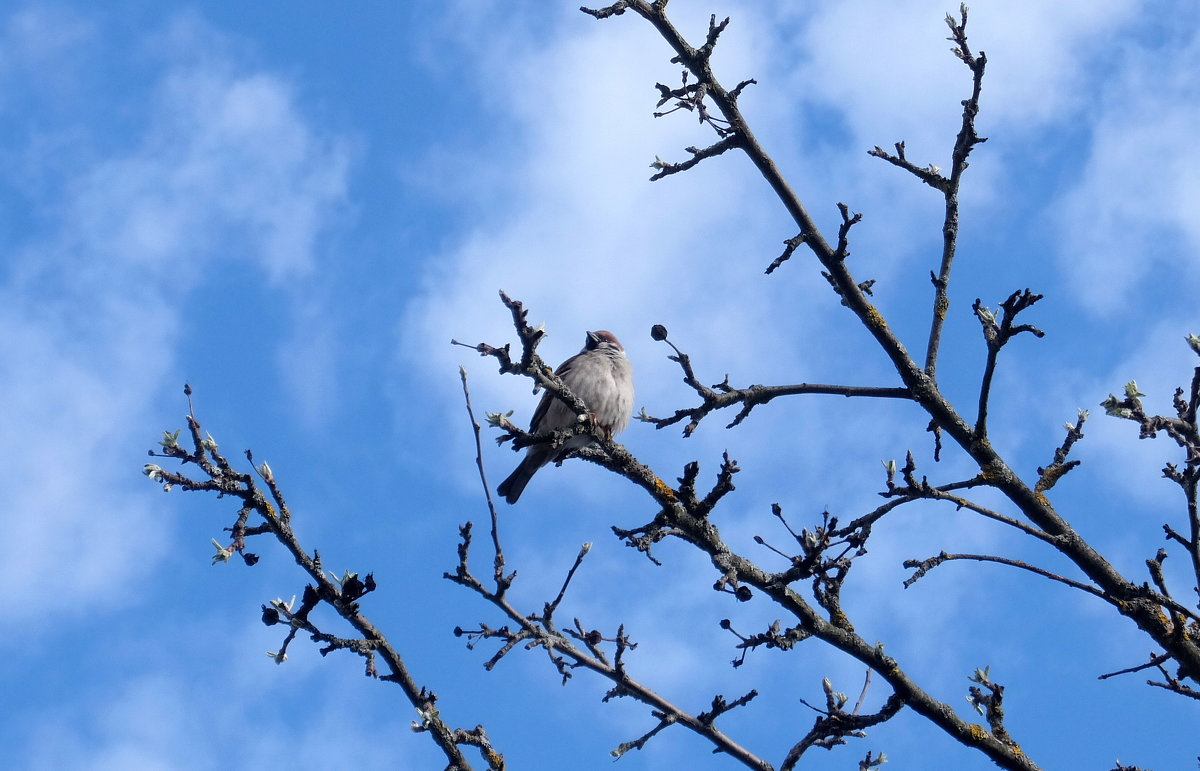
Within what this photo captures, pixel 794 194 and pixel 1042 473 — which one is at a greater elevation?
pixel 794 194

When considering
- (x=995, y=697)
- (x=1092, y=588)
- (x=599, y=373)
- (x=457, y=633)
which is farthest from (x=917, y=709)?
(x=599, y=373)

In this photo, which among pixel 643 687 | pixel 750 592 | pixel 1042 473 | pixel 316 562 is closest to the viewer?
pixel 316 562

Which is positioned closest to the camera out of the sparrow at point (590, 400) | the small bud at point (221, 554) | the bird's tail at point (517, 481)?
the small bud at point (221, 554)

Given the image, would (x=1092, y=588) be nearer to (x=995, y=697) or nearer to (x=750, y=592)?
(x=995, y=697)

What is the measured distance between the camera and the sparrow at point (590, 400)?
8.37 m

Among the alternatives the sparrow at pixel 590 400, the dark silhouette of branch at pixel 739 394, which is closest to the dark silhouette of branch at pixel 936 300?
the dark silhouette of branch at pixel 739 394

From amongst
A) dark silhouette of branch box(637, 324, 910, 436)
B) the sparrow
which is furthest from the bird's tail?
dark silhouette of branch box(637, 324, 910, 436)

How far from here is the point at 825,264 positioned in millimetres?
6074

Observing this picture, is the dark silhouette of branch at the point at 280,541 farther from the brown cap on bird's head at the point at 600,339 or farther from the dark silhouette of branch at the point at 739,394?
the brown cap on bird's head at the point at 600,339

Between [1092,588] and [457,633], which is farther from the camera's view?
[457,633]

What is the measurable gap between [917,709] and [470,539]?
7.85ft

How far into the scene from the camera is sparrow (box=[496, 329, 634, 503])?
27.5 feet

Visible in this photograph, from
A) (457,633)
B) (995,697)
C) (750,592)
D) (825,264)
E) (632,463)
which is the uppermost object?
(825,264)

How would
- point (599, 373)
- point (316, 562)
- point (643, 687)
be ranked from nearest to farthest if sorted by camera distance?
point (316, 562), point (643, 687), point (599, 373)
